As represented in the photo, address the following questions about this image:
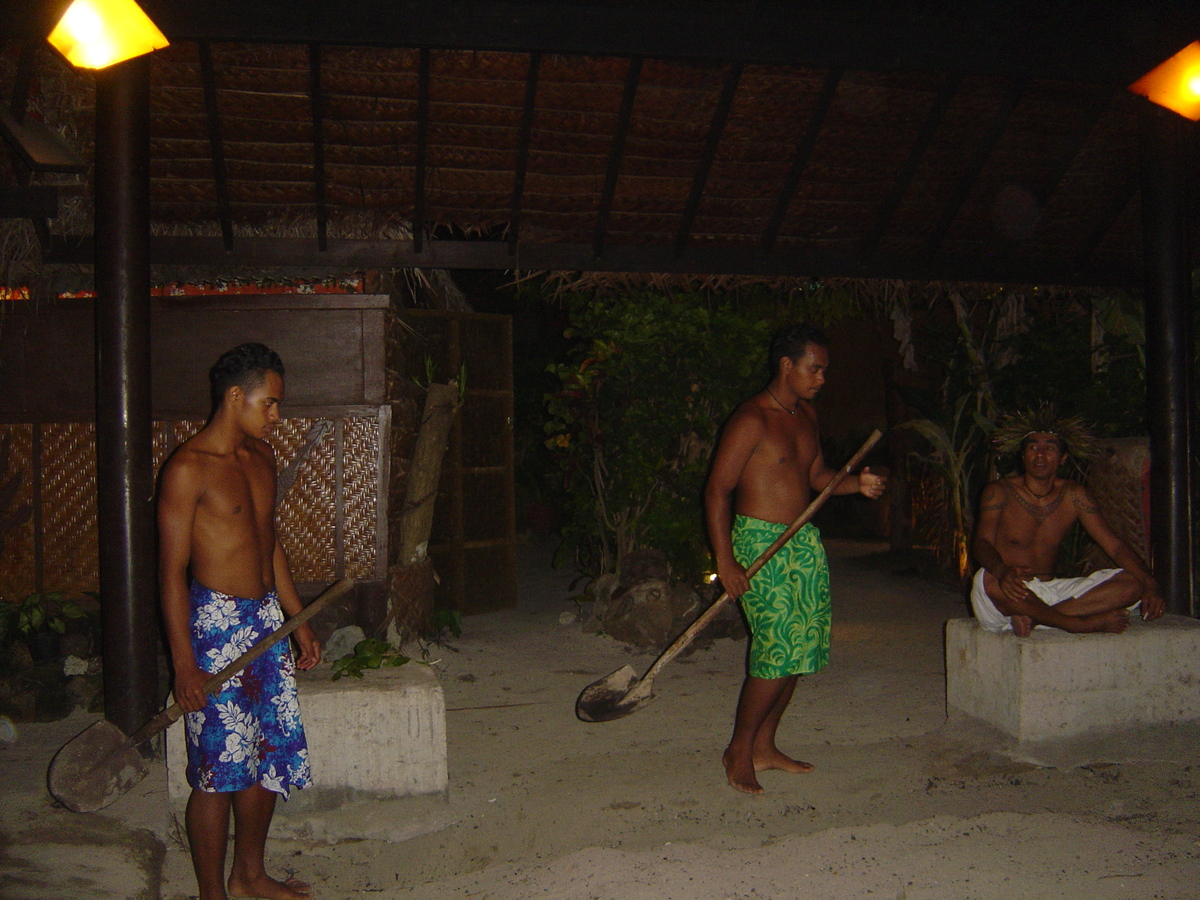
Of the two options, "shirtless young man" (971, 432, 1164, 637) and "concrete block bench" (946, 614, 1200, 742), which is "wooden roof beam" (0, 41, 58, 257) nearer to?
"shirtless young man" (971, 432, 1164, 637)

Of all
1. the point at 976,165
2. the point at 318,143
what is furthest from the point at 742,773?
the point at 318,143

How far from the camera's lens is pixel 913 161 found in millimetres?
4961

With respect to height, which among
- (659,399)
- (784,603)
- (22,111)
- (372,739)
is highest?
(22,111)

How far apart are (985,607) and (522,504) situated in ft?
29.9

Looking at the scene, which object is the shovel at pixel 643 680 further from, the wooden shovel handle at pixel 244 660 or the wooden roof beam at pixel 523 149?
the wooden roof beam at pixel 523 149

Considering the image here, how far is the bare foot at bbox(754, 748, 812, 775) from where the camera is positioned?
389cm

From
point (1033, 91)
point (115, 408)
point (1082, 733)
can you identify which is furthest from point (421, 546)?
point (1033, 91)

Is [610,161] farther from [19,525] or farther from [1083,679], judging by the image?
[19,525]

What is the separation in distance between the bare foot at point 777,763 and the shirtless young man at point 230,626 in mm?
1960

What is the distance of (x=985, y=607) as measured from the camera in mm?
4266

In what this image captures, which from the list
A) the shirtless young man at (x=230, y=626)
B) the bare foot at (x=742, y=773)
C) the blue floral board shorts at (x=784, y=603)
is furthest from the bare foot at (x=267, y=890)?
the blue floral board shorts at (x=784, y=603)

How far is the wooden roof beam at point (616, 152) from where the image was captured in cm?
447

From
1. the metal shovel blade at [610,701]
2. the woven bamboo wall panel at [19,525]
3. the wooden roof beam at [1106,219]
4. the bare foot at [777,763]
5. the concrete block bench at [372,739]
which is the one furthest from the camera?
the woven bamboo wall panel at [19,525]

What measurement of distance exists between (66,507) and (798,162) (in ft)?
16.2
